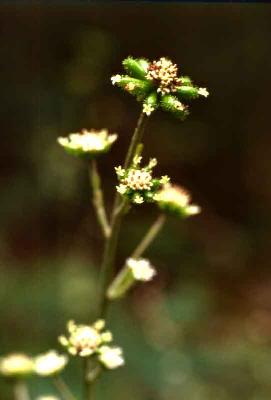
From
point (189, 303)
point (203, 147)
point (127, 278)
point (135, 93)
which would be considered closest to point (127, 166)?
point (135, 93)

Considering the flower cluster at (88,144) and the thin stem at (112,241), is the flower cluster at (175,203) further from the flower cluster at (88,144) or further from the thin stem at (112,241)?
the thin stem at (112,241)

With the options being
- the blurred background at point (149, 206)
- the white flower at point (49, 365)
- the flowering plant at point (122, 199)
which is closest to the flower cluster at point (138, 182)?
the flowering plant at point (122, 199)

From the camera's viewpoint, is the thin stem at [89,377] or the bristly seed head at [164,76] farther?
the thin stem at [89,377]

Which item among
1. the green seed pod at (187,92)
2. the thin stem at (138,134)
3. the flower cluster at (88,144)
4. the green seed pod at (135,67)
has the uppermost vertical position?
the flower cluster at (88,144)

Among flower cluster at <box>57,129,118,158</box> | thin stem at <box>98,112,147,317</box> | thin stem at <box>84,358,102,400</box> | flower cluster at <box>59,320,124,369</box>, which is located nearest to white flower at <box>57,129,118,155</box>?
flower cluster at <box>57,129,118,158</box>

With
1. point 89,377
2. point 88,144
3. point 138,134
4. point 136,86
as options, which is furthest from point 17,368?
point 136,86

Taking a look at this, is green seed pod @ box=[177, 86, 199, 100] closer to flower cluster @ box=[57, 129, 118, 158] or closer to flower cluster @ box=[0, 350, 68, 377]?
flower cluster @ box=[57, 129, 118, 158]

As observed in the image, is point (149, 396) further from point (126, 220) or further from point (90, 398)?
point (90, 398)
